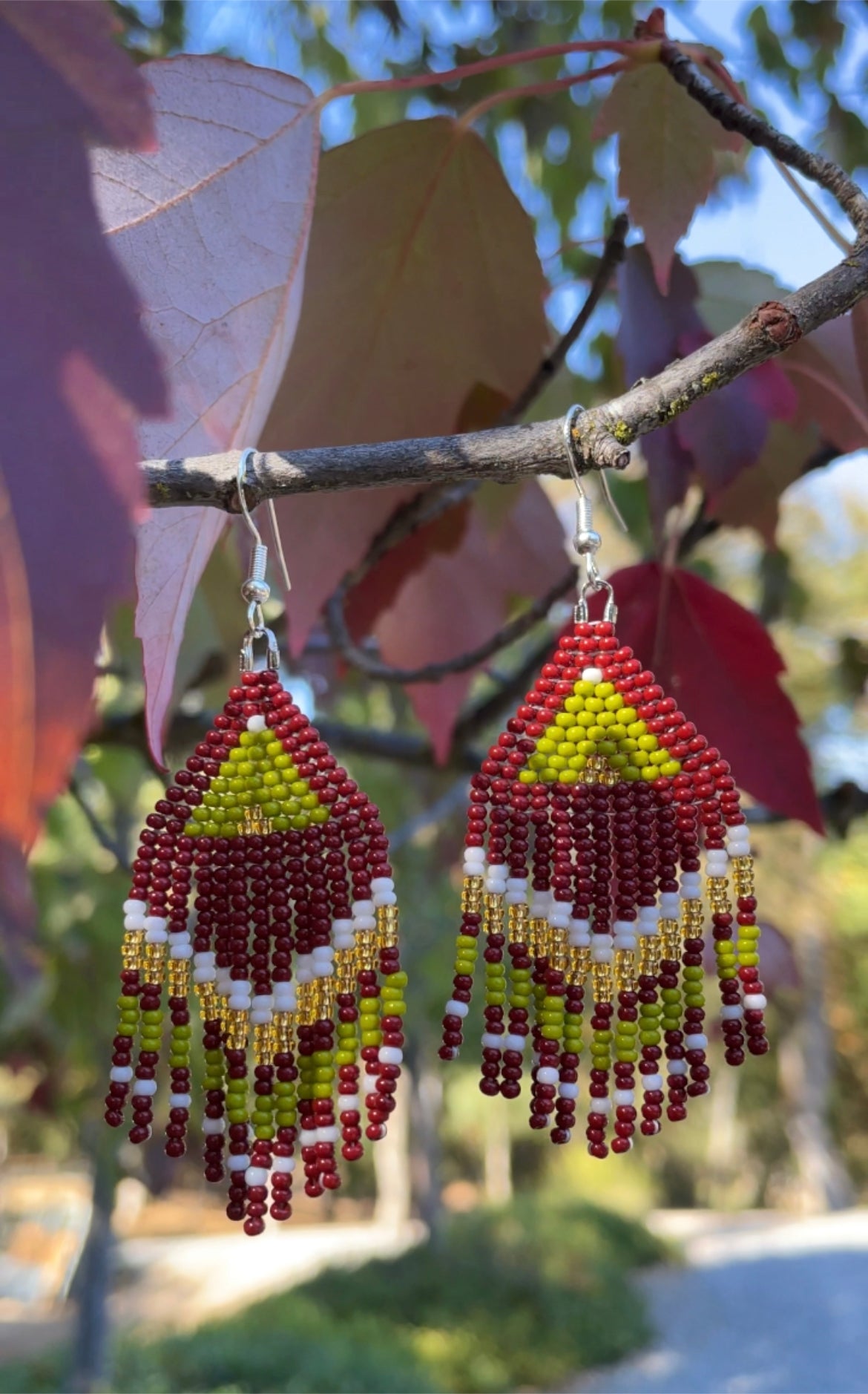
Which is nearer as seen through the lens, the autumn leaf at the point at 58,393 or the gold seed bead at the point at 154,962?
the autumn leaf at the point at 58,393

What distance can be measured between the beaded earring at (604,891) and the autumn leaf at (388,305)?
8.5 inches

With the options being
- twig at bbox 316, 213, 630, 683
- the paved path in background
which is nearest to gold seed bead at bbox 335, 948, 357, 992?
twig at bbox 316, 213, 630, 683

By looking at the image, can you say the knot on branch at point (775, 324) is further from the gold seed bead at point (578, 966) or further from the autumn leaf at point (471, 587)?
the autumn leaf at point (471, 587)

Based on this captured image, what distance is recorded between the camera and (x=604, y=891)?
73cm

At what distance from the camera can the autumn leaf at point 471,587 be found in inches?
44.2

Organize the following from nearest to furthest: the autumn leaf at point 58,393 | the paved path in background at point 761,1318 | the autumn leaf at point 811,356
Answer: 1. the autumn leaf at point 58,393
2. the autumn leaf at point 811,356
3. the paved path in background at point 761,1318

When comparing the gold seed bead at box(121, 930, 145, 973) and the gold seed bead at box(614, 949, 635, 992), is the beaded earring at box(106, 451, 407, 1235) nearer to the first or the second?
the gold seed bead at box(121, 930, 145, 973)

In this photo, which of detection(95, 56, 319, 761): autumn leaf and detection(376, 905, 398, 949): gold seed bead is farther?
detection(376, 905, 398, 949): gold seed bead

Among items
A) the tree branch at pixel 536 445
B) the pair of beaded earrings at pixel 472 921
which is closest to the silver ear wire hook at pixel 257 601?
the pair of beaded earrings at pixel 472 921

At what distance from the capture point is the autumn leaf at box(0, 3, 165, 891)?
0.27m

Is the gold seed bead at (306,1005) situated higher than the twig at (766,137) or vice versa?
the twig at (766,137)

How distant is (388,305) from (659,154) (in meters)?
0.21

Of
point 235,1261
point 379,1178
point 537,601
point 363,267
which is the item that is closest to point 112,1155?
point 537,601

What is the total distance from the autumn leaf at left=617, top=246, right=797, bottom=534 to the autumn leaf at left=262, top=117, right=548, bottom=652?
0.08m
